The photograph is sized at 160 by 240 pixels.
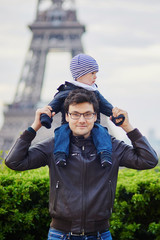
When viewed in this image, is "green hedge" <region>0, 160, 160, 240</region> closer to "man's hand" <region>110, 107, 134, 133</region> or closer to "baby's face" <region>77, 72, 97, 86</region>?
"baby's face" <region>77, 72, 97, 86</region>

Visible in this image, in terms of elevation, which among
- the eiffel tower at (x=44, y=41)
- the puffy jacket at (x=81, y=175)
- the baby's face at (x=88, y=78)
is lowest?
the puffy jacket at (x=81, y=175)

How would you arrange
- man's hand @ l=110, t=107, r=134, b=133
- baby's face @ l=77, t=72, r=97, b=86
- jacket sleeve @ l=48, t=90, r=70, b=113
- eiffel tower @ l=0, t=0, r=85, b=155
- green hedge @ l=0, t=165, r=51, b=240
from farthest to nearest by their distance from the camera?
eiffel tower @ l=0, t=0, r=85, b=155 → green hedge @ l=0, t=165, r=51, b=240 → baby's face @ l=77, t=72, r=97, b=86 → jacket sleeve @ l=48, t=90, r=70, b=113 → man's hand @ l=110, t=107, r=134, b=133

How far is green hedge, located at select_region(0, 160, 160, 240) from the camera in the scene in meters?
4.36

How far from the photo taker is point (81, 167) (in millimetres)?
2578

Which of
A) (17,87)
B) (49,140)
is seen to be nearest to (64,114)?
(49,140)

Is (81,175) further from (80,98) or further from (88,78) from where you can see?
(88,78)

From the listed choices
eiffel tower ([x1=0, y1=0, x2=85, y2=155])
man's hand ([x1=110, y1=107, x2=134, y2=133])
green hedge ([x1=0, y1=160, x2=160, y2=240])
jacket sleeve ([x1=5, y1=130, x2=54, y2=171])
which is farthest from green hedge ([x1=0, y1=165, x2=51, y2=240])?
eiffel tower ([x1=0, y1=0, x2=85, y2=155])

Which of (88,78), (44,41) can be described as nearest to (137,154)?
(88,78)

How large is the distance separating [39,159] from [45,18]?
2653 cm

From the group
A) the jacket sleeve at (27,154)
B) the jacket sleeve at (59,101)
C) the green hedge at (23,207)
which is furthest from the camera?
the green hedge at (23,207)

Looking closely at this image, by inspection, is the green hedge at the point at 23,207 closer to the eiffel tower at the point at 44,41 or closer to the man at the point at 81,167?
the man at the point at 81,167

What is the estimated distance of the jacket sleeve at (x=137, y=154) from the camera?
2.72 m

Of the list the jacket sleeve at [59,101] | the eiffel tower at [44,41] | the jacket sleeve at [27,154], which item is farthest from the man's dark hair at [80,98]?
the eiffel tower at [44,41]

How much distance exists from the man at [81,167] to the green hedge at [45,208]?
172cm
